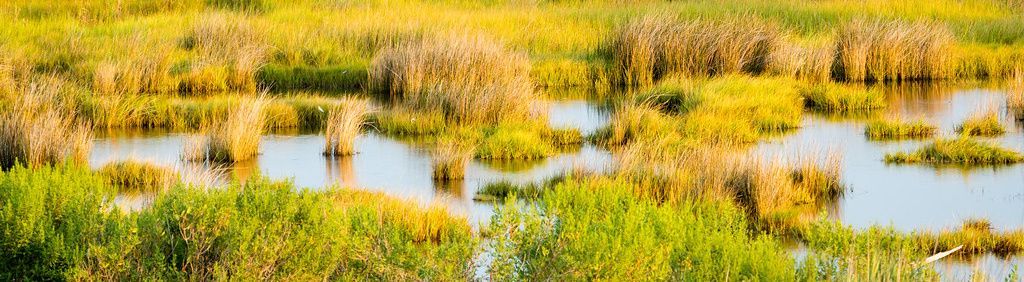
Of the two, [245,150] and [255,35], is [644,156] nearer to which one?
[245,150]

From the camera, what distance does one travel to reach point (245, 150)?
15.0 meters

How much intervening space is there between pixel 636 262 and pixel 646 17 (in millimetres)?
15734

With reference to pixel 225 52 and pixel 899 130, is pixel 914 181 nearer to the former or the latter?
pixel 899 130

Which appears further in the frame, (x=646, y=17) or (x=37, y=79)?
(x=646, y=17)

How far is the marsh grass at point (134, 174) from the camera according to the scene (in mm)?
13047

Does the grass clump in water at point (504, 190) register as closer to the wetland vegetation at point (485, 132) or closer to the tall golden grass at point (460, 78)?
the wetland vegetation at point (485, 132)

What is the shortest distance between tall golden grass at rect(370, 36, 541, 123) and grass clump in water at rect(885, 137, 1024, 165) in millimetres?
4513

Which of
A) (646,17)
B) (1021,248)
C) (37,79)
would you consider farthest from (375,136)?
(1021,248)

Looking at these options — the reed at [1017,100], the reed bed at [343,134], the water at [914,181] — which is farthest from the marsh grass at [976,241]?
the reed at [1017,100]

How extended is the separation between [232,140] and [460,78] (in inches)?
194

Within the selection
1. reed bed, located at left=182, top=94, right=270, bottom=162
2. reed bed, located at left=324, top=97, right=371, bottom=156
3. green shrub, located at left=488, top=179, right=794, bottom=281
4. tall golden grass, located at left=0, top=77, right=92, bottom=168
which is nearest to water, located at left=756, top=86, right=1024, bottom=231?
green shrub, located at left=488, top=179, right=794, bottom=281

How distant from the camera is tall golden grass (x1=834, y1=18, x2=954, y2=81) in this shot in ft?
72.1

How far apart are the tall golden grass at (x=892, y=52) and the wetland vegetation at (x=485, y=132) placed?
0.15 ft

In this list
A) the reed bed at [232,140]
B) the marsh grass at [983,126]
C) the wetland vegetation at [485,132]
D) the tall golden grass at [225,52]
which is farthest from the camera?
the tall golden grass at [225,52]
